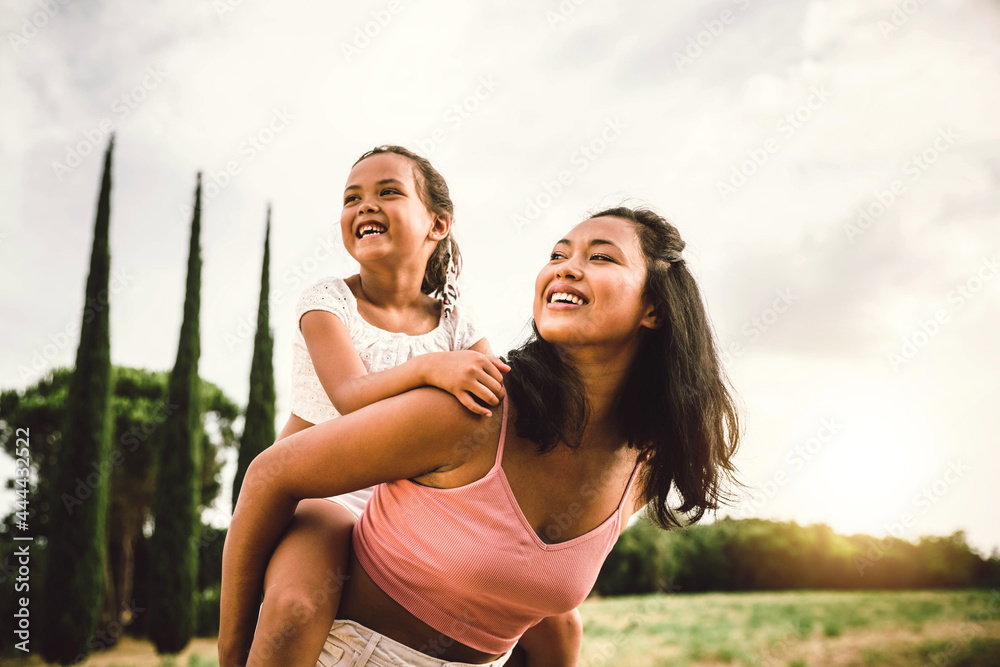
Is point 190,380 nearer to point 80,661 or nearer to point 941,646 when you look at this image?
point 80,661

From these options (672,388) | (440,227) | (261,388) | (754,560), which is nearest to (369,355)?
(440,227)

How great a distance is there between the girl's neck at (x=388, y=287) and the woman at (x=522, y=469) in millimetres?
757

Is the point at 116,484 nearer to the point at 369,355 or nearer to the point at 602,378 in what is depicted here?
the point at 369,355

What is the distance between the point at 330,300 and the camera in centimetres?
257

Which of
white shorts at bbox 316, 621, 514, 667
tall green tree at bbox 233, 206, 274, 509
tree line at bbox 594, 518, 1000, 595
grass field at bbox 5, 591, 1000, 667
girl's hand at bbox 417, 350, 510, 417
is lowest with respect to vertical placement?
grass field at bbox 5, 591, 1000, 667

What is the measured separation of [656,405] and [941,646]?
67.8 feet

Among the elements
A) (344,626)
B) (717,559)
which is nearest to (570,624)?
(344,626)

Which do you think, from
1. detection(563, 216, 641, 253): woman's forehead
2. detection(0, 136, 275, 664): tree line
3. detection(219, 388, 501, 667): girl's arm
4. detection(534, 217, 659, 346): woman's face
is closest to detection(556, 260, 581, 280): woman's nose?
detection(534, 217, 659, 346): woman's face

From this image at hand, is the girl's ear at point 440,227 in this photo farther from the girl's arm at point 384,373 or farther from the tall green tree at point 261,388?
the tall green tree at point 261,388

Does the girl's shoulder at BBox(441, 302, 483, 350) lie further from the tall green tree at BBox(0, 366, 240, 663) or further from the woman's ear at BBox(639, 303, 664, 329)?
the tall green tree at BBox(0, 366, 240, 663)

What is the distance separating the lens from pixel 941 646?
18188 millimetres

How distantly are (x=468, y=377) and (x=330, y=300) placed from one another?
100 cm

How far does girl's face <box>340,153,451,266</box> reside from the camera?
104 inches

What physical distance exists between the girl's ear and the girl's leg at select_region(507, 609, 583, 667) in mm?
1539
